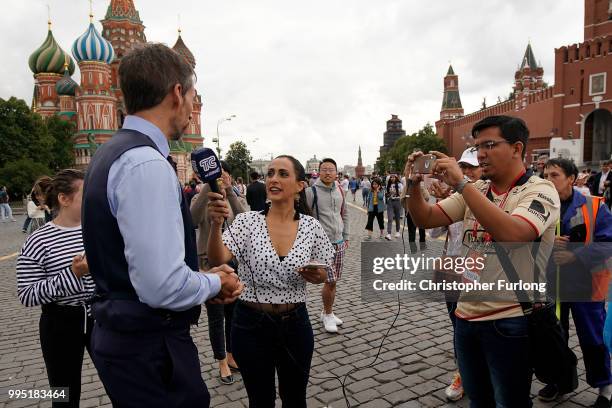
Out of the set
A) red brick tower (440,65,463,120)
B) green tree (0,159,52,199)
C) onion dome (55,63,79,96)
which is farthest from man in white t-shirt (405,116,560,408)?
red brick tower (440,65,463,120)

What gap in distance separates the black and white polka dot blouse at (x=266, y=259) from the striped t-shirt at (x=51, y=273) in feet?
3.34

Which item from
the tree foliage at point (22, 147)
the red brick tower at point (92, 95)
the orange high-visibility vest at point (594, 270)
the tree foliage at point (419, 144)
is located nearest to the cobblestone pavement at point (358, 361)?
the orange high-visibility vest at point (594, 270)

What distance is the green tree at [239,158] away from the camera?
62959 millimetres

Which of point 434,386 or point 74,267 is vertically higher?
point 74,267

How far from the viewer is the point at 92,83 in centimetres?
4975

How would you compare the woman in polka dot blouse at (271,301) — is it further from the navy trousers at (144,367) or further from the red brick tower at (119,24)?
the red brick tower at (119,24)

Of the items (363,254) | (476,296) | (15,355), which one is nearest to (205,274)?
(476,296)

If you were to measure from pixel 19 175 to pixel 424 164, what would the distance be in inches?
1742

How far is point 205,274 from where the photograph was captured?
171 cm

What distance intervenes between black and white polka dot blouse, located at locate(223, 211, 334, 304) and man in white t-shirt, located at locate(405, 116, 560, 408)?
1.04m

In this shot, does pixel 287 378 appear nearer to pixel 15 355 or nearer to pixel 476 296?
pixel 476 296

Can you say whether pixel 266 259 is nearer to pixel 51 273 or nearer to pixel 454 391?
pixel 51 273

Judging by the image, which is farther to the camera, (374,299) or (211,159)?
(374,299)

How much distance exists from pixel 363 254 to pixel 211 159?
8530 millimetres
